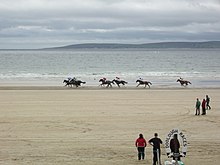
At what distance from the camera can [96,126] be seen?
20750 mm

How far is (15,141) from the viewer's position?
17609mm

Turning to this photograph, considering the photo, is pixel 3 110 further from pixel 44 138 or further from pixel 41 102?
pixel 44 138

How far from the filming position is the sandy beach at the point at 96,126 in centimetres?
1532

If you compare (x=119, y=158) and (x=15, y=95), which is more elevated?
(x=15, y=95)

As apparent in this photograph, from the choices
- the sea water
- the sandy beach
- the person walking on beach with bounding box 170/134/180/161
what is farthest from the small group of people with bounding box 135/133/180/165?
the sea water

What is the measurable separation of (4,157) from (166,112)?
12.4 metres

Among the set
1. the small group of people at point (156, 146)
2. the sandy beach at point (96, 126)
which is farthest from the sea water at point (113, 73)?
the small group of people at point (156, 146)

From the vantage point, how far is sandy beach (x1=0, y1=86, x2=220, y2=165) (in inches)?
603

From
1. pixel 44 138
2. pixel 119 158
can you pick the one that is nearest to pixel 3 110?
pixel 44 138

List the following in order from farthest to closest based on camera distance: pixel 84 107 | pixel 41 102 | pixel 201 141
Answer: pixel 41 102 < pixel 84 107 < pixel 201 141

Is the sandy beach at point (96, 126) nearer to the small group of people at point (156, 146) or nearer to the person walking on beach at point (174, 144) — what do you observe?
the small group of people at point (156, 146)

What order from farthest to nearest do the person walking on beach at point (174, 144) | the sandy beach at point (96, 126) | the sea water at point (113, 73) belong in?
the sea water at point (113, 73) → the sandy beach at point (96, 126) → the person walking on beach at point (174, 144)

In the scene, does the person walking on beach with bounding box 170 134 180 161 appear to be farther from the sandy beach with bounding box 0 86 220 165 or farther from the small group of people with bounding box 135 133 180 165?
the sandy beach with bounding box 0 86 220 165

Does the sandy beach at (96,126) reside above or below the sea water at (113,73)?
below
